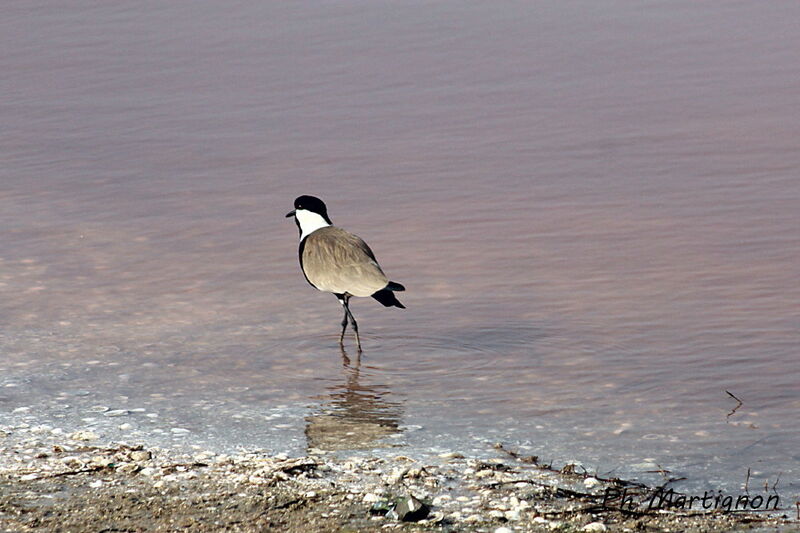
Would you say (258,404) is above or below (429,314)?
below

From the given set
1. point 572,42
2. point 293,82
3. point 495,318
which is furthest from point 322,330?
point 572,42

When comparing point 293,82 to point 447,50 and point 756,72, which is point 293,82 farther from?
point 756,72

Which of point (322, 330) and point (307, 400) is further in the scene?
point (322, 330)

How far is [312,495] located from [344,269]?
3.50m

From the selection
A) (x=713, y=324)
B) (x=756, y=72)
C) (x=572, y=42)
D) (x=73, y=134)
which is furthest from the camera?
(x=572, y=42)

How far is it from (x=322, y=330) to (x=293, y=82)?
371 inches

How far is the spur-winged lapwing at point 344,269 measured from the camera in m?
9.03

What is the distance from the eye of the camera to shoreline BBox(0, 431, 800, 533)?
5480mm

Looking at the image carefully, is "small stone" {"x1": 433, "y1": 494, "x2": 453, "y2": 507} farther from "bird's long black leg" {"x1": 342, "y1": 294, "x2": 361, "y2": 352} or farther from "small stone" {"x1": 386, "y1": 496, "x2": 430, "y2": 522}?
"bird's long black leg" {"x1": 342, "y1": 294, "x2": 361, "y2": 352}

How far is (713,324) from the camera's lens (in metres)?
9.30

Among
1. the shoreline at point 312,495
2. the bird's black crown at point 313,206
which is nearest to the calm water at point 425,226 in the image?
the shoreline at point 312,495

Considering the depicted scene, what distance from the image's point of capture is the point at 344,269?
916cm

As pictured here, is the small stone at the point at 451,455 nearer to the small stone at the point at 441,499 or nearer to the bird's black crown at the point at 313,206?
the small stone at the point at 441,499

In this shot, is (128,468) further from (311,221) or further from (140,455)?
(311,221)
